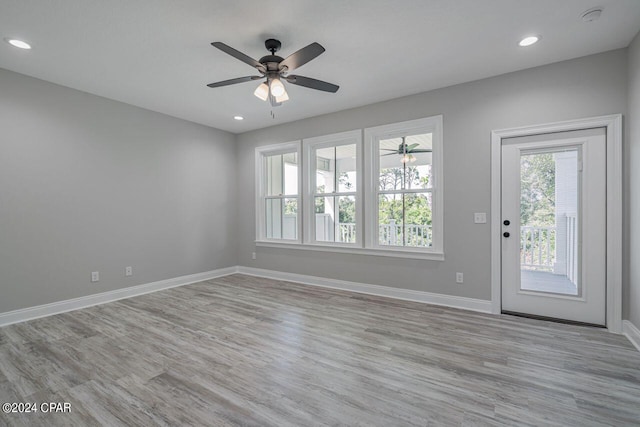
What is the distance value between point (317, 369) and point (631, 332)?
296 cm

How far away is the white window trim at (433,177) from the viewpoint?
381 cm

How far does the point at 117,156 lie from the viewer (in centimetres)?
414

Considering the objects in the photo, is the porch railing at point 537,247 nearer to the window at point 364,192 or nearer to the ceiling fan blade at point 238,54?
the window at point 364,192

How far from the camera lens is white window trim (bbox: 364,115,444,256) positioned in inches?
150

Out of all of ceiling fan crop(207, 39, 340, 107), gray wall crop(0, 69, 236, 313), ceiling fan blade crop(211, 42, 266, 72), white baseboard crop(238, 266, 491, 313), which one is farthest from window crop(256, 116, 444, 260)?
ceiling fan blade crop(211, 42, 266, 72)

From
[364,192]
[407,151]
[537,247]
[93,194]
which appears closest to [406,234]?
[364,192]

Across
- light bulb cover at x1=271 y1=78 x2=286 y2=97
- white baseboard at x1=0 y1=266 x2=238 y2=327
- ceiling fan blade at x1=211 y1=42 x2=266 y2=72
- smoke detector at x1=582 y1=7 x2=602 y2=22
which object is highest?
smoke detector at x1=582 y1=7 x2=602 y2=22

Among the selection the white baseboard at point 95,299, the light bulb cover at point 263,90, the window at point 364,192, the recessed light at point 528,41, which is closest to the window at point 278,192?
the window at point 364,192

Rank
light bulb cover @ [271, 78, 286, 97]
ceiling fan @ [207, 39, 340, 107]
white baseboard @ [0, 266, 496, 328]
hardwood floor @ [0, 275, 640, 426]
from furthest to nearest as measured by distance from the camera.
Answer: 1. white baseboard @ [0, 266, 496, 328]
2. light bulb cover @ [271, 78, 286, 97]
3. ceiling fan @ [207, 39, 340, 107]
4. hardwood floor @ [0, 275, 640, 426]

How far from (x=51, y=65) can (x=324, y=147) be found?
349cm

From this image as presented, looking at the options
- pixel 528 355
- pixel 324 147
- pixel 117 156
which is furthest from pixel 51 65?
pixel 528 355

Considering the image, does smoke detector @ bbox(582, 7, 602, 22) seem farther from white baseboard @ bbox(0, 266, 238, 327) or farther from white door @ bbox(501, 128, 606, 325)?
white baseboard @ bbox(0, 266, 238, 327)

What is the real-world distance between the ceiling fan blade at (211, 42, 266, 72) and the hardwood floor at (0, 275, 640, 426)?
8.24 feet

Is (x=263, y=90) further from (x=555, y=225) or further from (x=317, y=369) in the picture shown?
(x=555, y=225)
